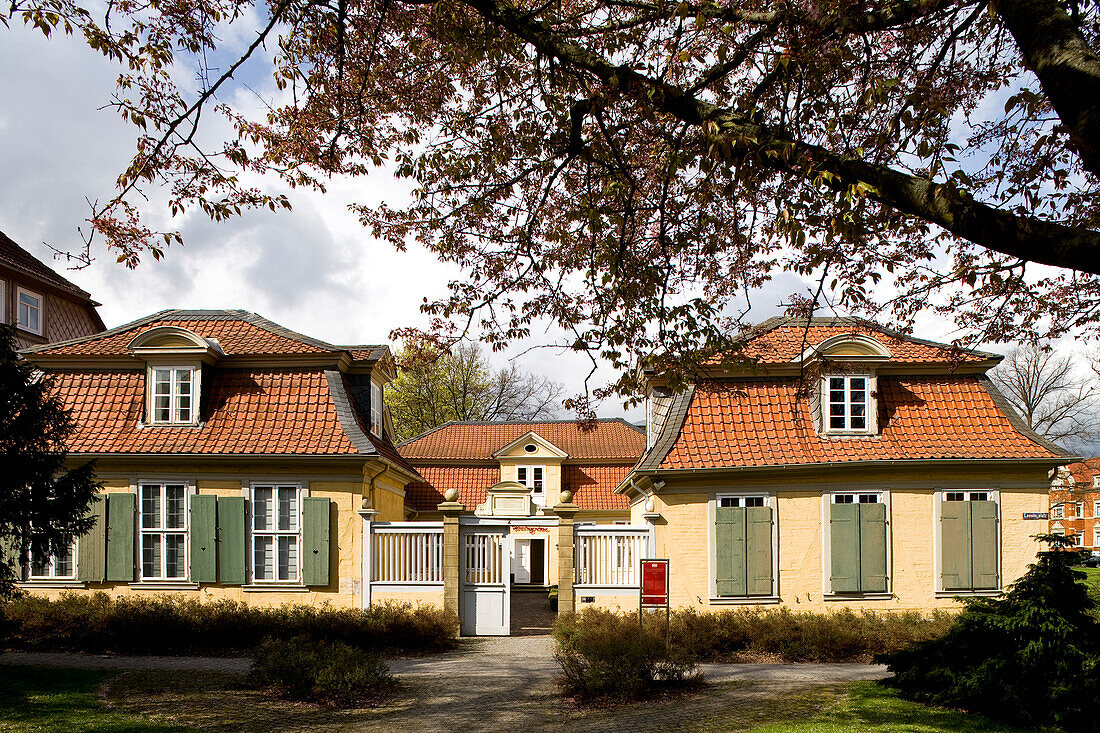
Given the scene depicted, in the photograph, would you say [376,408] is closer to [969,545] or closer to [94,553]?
[94,553]

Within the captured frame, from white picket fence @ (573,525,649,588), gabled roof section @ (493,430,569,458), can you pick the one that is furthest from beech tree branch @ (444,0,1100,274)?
gabled roof section @ (493,430,569,458)

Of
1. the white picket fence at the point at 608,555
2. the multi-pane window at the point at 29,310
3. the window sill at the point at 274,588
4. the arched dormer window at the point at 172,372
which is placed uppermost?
the multi-pane window at the point at 29,310

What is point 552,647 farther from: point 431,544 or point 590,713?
point 590,713

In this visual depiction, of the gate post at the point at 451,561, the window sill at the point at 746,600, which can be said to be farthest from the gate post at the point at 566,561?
the window sill at the point at 746,600

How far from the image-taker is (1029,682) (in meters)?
8.75

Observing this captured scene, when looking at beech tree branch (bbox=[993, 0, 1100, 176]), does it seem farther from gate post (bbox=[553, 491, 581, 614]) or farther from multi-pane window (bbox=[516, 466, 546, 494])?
multi-pane window (bbox=[516, 466, 546, 494])

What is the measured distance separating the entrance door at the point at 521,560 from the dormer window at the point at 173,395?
53.2 feet

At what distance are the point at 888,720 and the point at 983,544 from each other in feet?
28.8

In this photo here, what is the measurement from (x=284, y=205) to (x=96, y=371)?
13.3 meters

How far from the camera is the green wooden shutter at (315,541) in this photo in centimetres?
1595

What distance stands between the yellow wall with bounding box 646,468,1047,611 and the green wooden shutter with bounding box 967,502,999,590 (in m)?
0.23

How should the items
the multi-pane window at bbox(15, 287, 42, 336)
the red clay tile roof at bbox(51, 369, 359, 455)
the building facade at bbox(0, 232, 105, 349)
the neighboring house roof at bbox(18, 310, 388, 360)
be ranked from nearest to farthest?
the red clay tile roof at bbox(51, 369, 359, 455) < the neighboring house roof at bbox(18, 310, 388, 360) < the building facade at bbox(0, 232, 105, 349) < the multi-pane window at bbox(15, 287, 42, 336)

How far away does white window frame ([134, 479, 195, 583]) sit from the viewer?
53.0ft

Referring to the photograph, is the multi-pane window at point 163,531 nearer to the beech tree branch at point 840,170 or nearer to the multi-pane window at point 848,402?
the beech tree branch at point 840,170
